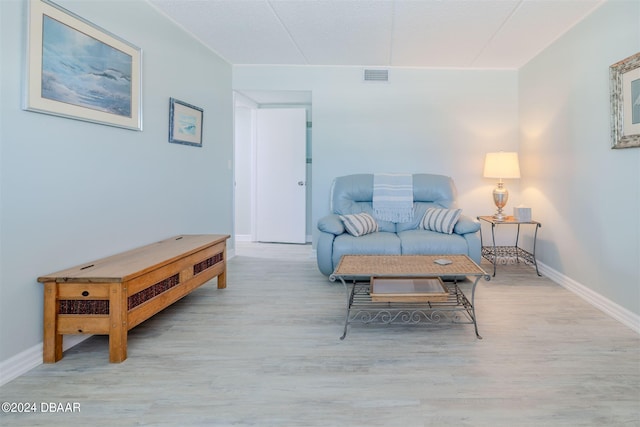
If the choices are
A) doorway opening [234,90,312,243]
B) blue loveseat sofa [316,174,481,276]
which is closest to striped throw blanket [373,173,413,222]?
blue loveseat sofa [316,174,481,276]

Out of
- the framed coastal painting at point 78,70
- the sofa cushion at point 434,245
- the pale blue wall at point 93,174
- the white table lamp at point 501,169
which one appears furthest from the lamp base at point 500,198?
the framed coastal painting at point 78,70

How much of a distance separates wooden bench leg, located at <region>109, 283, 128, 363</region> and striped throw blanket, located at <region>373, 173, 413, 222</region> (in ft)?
8.41

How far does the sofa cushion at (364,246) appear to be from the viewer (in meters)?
3.05

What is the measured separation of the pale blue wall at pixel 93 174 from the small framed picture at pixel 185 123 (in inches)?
2.8

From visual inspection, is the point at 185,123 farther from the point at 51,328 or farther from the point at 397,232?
the point at 397,232

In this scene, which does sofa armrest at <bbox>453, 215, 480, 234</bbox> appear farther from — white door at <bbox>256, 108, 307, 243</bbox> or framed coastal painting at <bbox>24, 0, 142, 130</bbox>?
framed coastal painting at <bbox>24, 0, 142, 130</bbox>

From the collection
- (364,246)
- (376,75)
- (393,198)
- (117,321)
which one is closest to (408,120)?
(376,75)

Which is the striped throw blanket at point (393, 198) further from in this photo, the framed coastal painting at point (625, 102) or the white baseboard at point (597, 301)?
the framed coastal painting at point (625, 102)

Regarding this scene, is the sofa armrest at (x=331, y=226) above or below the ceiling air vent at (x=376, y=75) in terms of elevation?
below

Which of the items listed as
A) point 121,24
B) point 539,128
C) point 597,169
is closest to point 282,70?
point 121,24

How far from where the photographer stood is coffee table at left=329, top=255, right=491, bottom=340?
6.79ft

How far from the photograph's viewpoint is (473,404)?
1.43m

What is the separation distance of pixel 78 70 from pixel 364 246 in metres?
2.37

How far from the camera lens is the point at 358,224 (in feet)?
10.8
